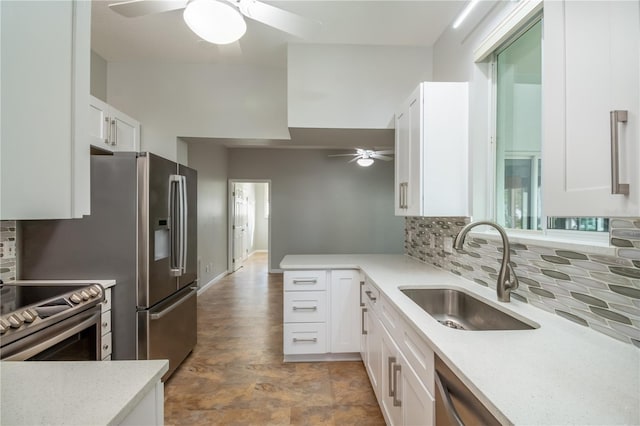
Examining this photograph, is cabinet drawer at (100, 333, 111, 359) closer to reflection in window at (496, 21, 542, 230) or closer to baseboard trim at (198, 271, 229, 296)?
reflection in window at (496, 21, 542, 230)

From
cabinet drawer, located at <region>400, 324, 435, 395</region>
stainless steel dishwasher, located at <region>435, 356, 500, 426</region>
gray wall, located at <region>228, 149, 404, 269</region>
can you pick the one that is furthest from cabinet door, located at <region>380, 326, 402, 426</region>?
gray wall, located at <region>228, 149, 404, 269</region>

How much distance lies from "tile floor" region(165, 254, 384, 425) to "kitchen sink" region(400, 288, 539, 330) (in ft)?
2.64

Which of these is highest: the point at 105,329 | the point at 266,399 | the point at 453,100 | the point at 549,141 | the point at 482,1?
the point at 482,1

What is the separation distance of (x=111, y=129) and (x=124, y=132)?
0.83 ft

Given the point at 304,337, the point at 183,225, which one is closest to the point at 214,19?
the point at 183,225

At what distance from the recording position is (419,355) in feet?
3.76

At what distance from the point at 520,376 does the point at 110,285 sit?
7.20 ft

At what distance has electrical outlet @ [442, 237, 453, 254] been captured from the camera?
208 centimetres

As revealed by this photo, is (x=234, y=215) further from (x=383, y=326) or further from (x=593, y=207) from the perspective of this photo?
(x=593, y=207)

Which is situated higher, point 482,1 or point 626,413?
point 482,1

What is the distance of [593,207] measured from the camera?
2.16 feet

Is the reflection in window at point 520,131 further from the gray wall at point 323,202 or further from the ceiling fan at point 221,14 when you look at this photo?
the gray wall at point 323,202

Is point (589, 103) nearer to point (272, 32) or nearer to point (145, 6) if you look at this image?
point (145, 6)

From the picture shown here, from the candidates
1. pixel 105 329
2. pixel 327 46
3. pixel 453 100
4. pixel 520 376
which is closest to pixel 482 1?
pixel 453 100
